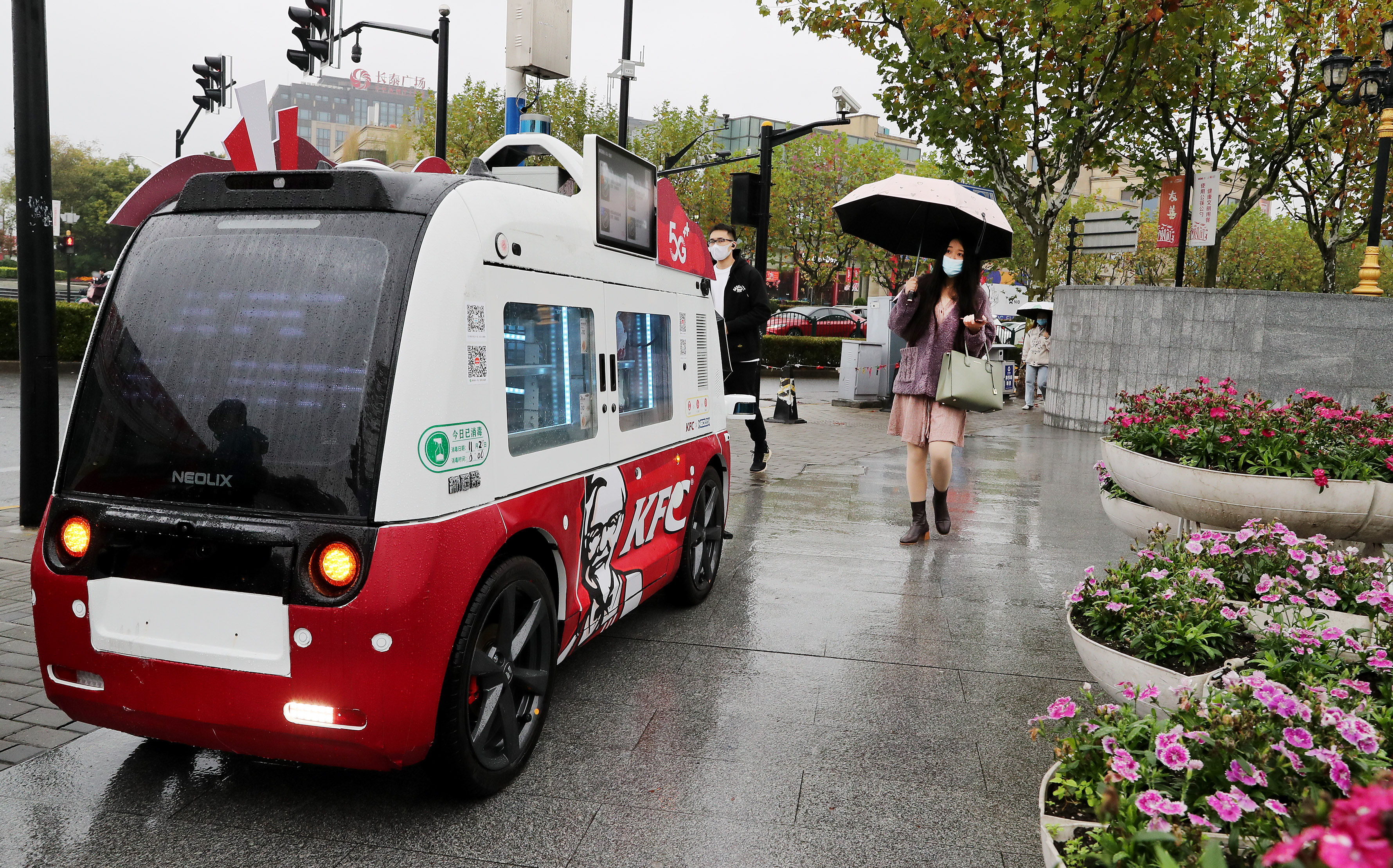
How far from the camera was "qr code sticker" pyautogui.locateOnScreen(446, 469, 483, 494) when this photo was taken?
3.08m

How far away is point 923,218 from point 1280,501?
3614 millimetres

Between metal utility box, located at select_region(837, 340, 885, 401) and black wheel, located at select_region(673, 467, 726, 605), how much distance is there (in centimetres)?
1350

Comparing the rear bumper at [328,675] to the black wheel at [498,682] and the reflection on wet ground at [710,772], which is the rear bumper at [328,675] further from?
the reflection on wet ground at [710,772]

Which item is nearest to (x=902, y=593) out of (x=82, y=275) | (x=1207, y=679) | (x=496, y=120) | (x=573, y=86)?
(x=1207, y=679)

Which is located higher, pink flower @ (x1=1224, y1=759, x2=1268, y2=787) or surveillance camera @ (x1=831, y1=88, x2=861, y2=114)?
surveillance camera @ (x1=831, y1=88, x2=861, y2=114)

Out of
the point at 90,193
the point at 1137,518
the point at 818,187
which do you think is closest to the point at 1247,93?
the point at 1137,518

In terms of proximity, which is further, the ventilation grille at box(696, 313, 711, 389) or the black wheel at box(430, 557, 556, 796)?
the ventilation grille at box(696, 313, 711, 389)

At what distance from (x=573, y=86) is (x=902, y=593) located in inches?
1470

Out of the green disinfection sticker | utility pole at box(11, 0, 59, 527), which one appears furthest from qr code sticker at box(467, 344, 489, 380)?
utility pole at box(11, 0, 59, 527)

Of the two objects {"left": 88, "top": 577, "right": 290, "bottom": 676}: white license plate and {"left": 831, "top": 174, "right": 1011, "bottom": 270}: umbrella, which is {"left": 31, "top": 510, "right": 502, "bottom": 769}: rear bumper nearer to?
{"left": 88, "top": 577, "right": 290, "bottom": 676}: white license plate

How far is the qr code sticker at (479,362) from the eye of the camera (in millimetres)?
3207

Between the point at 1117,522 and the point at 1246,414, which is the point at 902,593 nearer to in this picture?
the point at 1117,522

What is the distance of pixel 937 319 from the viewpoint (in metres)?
7.00

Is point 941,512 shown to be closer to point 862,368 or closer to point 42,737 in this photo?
point 42,737
